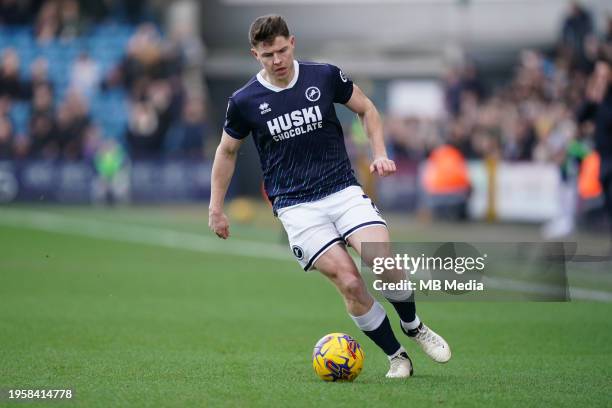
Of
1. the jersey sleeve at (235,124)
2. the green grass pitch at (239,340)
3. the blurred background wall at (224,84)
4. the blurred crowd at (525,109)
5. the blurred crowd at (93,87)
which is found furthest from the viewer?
the blurred crowd at (93,87)

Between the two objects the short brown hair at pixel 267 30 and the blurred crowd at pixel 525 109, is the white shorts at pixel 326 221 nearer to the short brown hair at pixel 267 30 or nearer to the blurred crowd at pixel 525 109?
the short brown hair at pixel 267 30

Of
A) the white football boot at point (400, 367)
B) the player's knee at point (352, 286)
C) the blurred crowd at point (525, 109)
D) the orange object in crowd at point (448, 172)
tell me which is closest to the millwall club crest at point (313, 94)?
the player's knee at point (352, 286)

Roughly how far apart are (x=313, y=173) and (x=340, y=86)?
64 cm

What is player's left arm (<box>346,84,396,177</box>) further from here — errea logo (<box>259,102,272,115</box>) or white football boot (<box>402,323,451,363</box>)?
white football boot (<box>402,323,451,363</box>)

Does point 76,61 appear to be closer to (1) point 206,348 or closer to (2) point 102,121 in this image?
(2) point 102,121

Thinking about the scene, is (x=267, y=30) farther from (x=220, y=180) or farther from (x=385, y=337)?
(x=385, y=337)

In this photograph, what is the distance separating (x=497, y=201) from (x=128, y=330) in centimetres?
1547

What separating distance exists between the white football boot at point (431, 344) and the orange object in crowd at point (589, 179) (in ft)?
34.7

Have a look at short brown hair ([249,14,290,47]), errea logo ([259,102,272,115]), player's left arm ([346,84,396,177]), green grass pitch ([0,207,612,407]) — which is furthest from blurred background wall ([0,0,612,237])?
short brown hair ([249,14,290,47])

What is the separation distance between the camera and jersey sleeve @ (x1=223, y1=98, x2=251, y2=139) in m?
7.56

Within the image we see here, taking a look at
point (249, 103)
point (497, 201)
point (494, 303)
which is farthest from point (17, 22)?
point (249, 103)

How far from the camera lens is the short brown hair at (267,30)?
23.8 feet

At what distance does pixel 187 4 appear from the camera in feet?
124

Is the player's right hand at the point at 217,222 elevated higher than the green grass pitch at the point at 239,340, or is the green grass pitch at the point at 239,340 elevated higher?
the player's right hand at the point at 217,222
